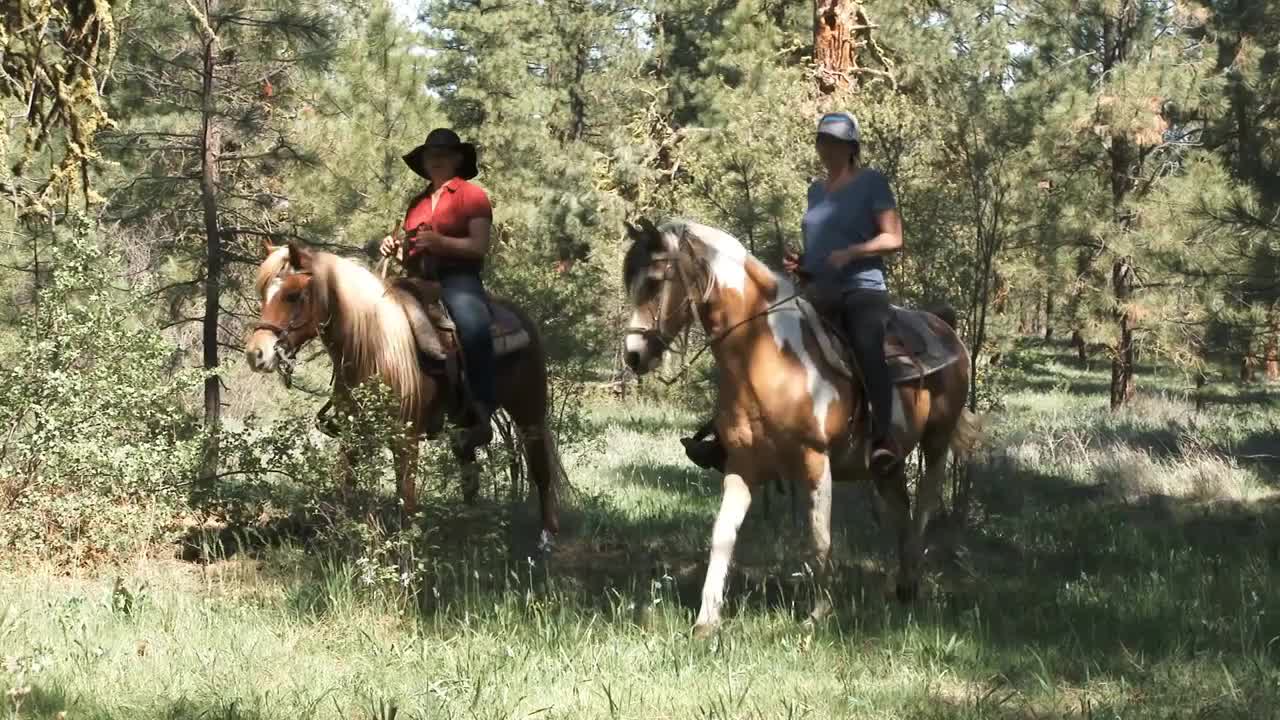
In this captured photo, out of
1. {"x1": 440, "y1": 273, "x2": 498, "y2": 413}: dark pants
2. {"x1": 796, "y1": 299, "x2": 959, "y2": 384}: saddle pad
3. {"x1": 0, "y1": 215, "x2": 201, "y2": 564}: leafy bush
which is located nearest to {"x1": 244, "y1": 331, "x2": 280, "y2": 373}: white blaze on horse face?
{"x1": 0, "y1": 215, "x2": 201, "y2": 564}: leafy bush

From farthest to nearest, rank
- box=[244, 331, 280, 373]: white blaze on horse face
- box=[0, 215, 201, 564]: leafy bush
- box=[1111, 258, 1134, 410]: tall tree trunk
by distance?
box=[1111, 258, 1134, 410]: tall tree trunk, box=[0, 215, 201, 564]: leafy bush, box=[244, 331, 280, 373]: white blaze on horse face

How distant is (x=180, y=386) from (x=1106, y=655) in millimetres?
6090

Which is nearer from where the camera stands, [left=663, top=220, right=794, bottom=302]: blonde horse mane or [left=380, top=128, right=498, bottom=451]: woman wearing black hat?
[left=663, top=220, right=794, bottom=302]: blonde horse mane

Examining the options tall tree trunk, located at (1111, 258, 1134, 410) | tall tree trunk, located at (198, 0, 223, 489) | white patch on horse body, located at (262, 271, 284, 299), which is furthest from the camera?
tall tree trunk, located at (1111, 258, 1134, 410)

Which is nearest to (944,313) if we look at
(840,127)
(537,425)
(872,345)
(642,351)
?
(872,345)

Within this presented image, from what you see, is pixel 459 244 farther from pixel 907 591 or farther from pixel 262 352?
pixel 907 591

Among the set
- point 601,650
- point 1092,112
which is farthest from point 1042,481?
point 1092,112

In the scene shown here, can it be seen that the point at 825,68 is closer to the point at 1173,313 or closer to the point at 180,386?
the point at 1173,313

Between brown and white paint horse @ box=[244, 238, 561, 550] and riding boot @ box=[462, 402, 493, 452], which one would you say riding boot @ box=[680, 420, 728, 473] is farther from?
riding boot @ box=[462, 402, 493, 452]

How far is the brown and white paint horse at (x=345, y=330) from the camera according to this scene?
25.0 ft

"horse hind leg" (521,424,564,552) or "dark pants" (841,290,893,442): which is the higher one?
"dark pants" (841,290,893,442)

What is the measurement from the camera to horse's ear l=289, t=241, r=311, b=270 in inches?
310

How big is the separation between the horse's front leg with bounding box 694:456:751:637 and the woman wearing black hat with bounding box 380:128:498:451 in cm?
241

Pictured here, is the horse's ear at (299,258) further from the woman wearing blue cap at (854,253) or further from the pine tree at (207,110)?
the pine tree at (207,110)
